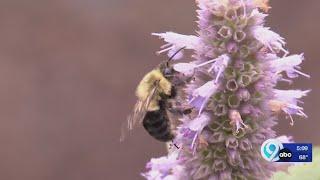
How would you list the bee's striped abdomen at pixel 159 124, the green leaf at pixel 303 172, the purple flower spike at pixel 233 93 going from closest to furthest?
1. the purple flower spike at pixel 233 93
2. the green leaf at pixel 303 172
3. the bee's striped abdomen at pixel 159 124

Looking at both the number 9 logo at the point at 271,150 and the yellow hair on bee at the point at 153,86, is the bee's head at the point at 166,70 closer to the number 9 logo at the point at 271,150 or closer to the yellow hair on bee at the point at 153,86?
the yellow hair on bee at the point at 153,86

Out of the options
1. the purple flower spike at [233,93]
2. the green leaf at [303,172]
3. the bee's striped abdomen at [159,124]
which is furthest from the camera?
the bee's striped abdomen at [159,124]

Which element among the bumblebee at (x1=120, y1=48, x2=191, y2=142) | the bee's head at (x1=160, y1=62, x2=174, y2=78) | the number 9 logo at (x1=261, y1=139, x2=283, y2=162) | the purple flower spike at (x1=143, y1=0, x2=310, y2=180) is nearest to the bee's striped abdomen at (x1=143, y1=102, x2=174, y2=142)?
the bumblebee at (x1=120, y1=48, x2=191, y2=142)

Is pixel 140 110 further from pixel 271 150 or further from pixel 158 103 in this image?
pixel 271 150

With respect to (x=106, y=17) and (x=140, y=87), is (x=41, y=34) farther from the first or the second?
(x=140, y=87)

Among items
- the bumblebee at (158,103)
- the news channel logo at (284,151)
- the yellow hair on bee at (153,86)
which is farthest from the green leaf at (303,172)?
the yellow hair on bee at (153,86)

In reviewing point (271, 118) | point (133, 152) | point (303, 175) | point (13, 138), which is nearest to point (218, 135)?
point (271, 118)

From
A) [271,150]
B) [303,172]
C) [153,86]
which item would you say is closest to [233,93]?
[271,150]
